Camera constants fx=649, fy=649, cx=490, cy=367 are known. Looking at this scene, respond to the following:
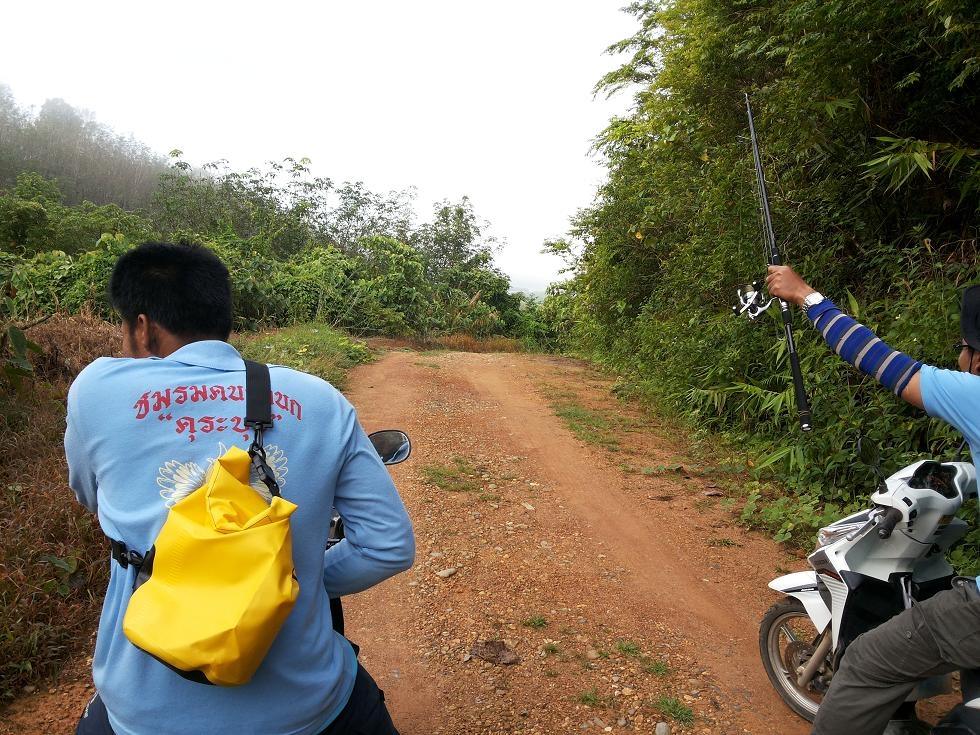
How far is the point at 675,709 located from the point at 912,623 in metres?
1.19

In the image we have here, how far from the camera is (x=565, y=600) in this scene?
143 inches

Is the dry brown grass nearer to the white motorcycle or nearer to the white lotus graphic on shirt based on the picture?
the white lotus graphic on shirt

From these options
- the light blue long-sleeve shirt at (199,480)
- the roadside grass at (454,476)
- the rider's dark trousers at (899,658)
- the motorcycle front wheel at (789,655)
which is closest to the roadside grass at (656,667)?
the motorcycle front wheel at (789,655)

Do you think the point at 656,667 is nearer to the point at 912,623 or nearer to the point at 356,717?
the point at 912,623

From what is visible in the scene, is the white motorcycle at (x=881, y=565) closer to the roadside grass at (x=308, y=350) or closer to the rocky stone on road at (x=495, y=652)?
the rocky stone on road at (x=495, y=652)

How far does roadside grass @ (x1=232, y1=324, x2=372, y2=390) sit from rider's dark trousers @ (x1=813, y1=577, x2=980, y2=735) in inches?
273

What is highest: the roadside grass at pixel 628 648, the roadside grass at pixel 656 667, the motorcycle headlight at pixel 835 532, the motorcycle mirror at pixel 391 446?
the motorcycle mirror at pixel 391 446

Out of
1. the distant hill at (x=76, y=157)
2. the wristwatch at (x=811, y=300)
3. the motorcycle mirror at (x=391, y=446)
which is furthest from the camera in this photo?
the distant hill at (x=76, y=157)

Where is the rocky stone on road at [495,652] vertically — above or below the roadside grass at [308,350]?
above

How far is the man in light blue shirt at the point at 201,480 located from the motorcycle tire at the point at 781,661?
6.70 ft

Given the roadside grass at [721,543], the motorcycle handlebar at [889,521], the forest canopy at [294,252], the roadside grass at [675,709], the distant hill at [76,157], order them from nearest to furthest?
the motorcycle handlebar at [889,521], the roadside grass at [675,709], the roadside grass at [721,543], the forest canopy at [294,252], the distant hill at [76,157]

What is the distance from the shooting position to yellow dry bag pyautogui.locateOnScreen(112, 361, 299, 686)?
41.9 inches

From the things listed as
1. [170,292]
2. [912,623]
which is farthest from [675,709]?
[170,292]

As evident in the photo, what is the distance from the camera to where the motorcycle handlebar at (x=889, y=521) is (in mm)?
2093
